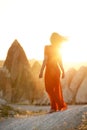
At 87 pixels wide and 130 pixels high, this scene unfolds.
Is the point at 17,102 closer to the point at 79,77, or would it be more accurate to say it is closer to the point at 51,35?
the point at 79,77

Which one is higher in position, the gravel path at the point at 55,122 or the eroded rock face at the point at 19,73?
the eroded rock face at the point at 19,73

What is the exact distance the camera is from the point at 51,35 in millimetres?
15875

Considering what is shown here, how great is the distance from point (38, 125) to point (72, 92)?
2797cm

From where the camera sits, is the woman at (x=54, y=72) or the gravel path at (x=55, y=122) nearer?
the gravel path at (x=55, y=122)

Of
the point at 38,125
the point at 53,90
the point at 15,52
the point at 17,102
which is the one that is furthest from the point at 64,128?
the point at 15,52

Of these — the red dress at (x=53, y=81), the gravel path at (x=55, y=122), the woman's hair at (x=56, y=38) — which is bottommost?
the gravel path at (x=55, y=122)

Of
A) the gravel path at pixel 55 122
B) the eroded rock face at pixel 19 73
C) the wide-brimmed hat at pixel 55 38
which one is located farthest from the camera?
the eroded rock face at pixel 19 73

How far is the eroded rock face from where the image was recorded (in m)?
46.4

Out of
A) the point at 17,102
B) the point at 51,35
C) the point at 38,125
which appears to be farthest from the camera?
the point at 17,102

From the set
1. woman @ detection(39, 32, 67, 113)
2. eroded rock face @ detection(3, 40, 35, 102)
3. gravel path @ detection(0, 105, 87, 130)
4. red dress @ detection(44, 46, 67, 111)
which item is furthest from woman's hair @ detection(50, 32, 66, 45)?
eroded rock face @ detection(3, 40, 35, 102)

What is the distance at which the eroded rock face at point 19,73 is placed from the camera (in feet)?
152

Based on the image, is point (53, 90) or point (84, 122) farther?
point (53, 90)

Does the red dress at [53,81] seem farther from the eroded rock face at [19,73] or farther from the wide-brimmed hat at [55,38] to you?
the eroded rock face at [19,73]

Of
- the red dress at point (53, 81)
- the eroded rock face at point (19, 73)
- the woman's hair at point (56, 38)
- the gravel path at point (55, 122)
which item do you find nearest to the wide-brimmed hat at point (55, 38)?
the woman's hair at point (56, 38)
